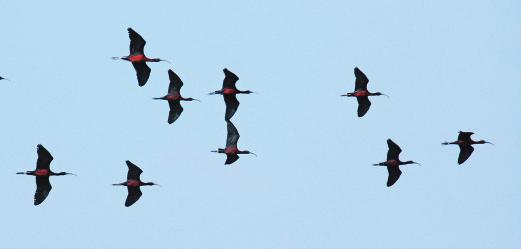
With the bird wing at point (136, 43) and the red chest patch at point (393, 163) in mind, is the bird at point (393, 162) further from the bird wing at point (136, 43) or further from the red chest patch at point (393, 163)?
the bird wing at point (136, 43)

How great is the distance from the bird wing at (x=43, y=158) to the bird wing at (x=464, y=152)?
71.1 ft

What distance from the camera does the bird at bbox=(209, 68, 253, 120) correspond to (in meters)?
85.9

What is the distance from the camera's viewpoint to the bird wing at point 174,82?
87.1m

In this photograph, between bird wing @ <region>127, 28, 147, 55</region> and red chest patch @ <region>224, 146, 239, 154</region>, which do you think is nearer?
bird wing @ <region>127, 28, 147, 55</region>

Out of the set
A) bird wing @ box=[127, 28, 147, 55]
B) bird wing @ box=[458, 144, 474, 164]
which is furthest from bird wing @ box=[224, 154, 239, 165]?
bird wing @ box=[458, 144, 474, 164]

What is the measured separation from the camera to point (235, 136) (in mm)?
87312

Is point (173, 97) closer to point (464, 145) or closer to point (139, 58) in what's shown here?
point (139, 58)

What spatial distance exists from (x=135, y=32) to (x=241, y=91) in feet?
25.1

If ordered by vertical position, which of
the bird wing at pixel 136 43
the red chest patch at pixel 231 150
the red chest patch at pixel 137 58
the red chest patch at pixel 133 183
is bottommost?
the red chest patch at pixel 133 183

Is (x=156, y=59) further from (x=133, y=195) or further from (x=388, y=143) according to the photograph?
(x=388, y=143)

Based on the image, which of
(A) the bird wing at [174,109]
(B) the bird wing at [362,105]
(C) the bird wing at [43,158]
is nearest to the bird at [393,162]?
(B) the bird wing at [362,105]

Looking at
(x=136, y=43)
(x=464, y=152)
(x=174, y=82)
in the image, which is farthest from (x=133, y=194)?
(x=464, y=152)

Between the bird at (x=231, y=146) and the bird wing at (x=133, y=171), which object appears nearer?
the bird wing at (x=133, y=171)

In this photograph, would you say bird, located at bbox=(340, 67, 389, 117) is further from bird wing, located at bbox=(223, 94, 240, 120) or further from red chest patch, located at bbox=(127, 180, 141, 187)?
red chest patch, located at bbox=(127, 180, 141, 187)
